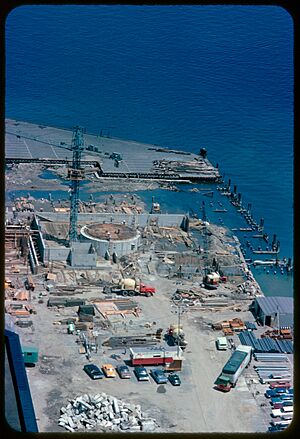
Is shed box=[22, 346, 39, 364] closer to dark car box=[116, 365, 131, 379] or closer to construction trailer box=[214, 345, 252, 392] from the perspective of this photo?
dark car box=[116, 365, 131, 379]

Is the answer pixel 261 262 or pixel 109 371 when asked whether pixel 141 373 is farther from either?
pixel 261 262

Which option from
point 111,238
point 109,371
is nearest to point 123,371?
point 109,371

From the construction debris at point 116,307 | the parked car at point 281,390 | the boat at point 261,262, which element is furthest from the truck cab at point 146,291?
the parked car at point 281,390

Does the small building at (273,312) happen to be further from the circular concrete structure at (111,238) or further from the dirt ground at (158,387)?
the circular concrete structure at (111,238)

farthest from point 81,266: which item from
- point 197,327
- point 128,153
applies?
point 128,153

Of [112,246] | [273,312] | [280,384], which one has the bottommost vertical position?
[280,384]

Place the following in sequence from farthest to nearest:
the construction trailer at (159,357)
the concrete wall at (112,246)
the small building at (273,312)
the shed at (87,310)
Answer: the concrete wall at (112,246) → the small building at (273,312) → the shed at (87,310) → the construction trailer at (159,357)
